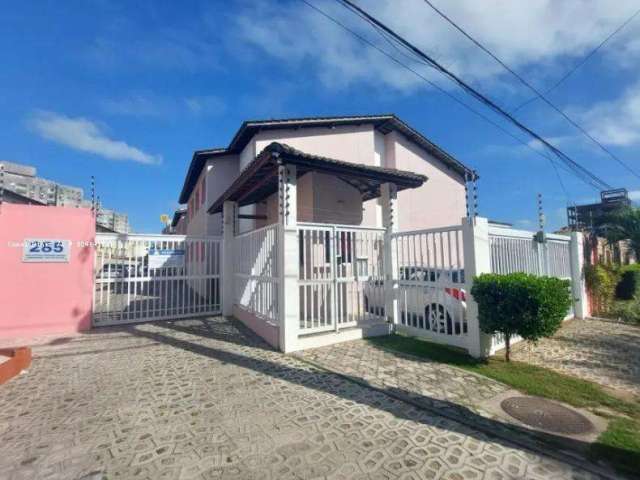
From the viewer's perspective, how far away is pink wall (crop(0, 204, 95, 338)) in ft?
21.6

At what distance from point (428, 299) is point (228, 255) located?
18.6 ft

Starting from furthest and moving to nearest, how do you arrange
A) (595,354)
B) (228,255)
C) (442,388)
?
(228,255) < (595,354) < (442,388)

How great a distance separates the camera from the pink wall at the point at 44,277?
21.6 ft

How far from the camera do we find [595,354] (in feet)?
17.5

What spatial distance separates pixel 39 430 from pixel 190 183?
13.9 metres

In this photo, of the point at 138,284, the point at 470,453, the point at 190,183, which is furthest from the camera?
the point at 190,183

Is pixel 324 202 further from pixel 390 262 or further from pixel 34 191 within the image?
pixel 34 191

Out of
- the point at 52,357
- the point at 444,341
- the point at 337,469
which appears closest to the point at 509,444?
the point at 337,469

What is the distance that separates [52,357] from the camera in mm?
5344

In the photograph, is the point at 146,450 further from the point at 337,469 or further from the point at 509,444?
the point at 509,444

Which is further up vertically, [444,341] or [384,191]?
[384,191]

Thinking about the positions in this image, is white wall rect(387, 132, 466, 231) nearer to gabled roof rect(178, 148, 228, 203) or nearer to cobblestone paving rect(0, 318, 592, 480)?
gabled roof rect(178, 148, 228, 203)

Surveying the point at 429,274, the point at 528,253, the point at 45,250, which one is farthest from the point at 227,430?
the point at 528,253

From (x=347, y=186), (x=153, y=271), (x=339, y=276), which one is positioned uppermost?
(x=347, y=186)
